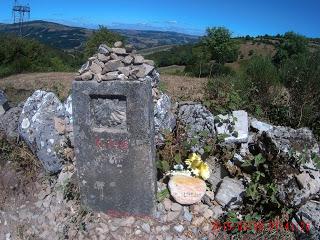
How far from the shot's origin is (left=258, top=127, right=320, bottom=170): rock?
4617mm

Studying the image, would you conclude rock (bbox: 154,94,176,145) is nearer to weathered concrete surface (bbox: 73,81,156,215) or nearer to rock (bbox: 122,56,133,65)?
weathered concrete surface (bbox: 73,81,156,215)

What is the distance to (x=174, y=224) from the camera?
Answer: 4.55 m

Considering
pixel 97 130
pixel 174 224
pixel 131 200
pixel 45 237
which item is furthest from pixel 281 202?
pixel 45 237

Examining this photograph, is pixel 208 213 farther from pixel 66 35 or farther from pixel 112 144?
pixel 66 35

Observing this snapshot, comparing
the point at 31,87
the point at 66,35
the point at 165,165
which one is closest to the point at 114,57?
the point at 165,165

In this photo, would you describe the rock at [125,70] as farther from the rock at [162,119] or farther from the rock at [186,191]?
the rock at [186,191]

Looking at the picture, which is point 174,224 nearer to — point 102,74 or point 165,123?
point 165,123

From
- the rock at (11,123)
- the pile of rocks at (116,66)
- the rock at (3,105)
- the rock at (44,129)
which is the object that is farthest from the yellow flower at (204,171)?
the rock at (3,105)

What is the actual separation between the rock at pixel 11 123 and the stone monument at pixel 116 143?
2.11 meters

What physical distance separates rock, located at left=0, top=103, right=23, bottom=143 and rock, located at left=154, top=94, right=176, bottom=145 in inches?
93.2

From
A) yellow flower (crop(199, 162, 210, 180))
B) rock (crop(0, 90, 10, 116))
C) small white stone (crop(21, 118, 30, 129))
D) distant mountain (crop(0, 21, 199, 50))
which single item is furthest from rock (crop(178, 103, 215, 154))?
distant mountain (crop(0, 21, 199, 50))

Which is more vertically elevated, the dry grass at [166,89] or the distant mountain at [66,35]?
the dry grass at [166,89]

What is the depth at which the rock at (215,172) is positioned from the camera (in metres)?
5.07

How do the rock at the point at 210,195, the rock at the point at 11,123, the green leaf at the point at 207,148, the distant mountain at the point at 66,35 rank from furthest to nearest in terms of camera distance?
the distant mountain at the point at 66,35 → the rock at the point at 11,123 → the green leaf at the point at 207,148 → the rock at the point at 210,195
